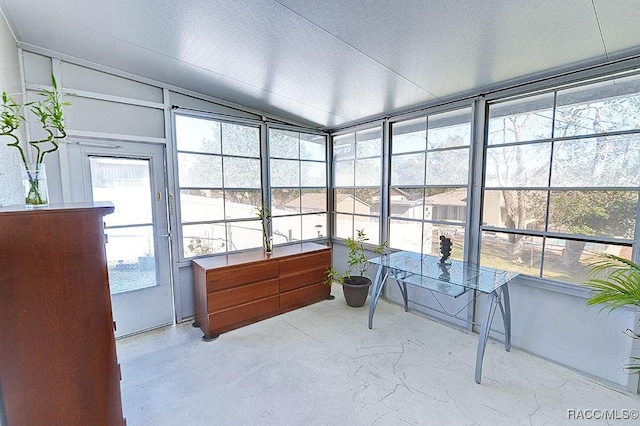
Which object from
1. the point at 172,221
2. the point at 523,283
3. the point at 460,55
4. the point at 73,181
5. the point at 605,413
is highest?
the point at 460,55

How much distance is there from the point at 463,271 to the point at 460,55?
1.86 meters

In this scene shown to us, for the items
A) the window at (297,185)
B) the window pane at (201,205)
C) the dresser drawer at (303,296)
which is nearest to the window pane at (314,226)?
the window at (297,185)

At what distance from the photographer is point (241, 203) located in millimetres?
3549

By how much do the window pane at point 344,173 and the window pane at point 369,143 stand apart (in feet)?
0.80

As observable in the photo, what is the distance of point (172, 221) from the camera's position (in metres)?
3.02

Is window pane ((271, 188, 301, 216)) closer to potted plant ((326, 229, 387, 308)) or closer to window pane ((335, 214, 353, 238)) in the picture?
window pane ((335, 214, 353, 238))

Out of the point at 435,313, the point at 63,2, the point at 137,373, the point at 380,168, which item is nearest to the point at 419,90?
the point at 380,168

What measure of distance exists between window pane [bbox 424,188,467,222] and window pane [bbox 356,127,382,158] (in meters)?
0.96

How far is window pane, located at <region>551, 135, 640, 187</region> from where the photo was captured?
201cm

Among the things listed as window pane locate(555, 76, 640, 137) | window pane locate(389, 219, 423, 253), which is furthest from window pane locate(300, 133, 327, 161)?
window pane locate(555, 76, 640, 137)

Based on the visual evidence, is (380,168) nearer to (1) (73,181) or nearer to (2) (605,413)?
(2) (605,413)

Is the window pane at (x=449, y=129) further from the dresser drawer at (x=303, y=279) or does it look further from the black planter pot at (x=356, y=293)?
the dresser drawer at (x=303, y=279)

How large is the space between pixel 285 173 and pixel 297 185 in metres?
0.27

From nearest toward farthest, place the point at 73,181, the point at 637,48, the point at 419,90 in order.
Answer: the point at 637,48 → the point at 73,181 → the point at 419,90
